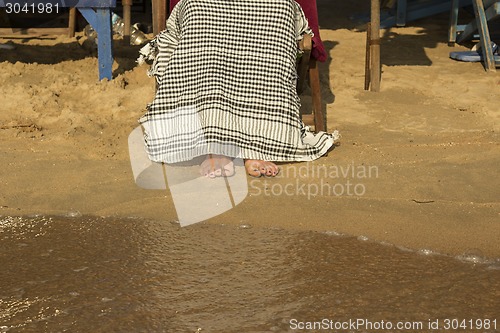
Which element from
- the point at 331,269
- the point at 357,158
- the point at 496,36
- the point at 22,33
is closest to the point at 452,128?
the point at 357,158

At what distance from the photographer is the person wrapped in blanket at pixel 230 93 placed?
181 inches

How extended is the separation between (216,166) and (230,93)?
0.46 m

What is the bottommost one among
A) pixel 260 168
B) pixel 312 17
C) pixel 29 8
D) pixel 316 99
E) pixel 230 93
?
pixel 260 168

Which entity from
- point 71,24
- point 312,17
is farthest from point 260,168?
point 71,24

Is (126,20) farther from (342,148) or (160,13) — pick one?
(342,148)

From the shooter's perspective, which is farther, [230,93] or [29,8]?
[29,8]

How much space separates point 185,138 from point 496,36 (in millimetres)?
4317

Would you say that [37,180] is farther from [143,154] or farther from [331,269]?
[331,269]

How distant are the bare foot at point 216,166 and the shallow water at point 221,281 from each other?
0.58 metres

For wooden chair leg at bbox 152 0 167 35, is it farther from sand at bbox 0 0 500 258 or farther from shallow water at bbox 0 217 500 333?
shallow water at bbox 0 217 500 333

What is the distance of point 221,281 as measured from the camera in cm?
337

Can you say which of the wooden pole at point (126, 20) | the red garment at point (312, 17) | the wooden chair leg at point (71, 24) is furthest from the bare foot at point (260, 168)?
the wooden chair leg at point (71, 24)

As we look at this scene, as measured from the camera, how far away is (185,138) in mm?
4625

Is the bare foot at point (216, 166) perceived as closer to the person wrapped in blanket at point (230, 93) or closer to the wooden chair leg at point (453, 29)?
the person wrapped in blanket at point (230, 93)
